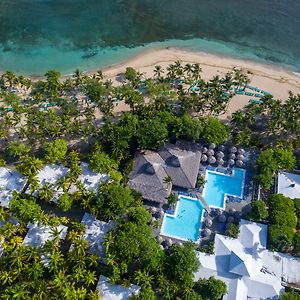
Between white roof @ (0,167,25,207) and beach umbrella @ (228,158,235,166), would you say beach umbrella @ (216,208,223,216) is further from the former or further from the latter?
white roof @ (0,167,25,207)

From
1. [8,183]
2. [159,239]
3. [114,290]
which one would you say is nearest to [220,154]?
[159,239]

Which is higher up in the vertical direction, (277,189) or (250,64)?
(250,64)

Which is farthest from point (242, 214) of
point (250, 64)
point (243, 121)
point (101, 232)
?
point (250, 64)

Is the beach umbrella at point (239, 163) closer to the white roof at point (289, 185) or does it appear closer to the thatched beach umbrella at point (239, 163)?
the thatched beach umbrella at point (239, 163)

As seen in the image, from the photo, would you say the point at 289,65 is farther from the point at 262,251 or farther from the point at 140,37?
the point at 262,251

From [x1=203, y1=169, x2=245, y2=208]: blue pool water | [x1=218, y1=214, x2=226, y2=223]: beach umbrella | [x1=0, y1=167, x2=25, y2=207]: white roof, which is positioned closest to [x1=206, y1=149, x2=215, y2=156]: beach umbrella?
[x1=203, y1=169, x2=245, y2=208]: blue pool water

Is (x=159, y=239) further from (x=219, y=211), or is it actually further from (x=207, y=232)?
(x=219, y=211)

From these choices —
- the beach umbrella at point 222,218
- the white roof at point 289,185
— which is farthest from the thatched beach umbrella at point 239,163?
the beach umbrella at point 222,218
